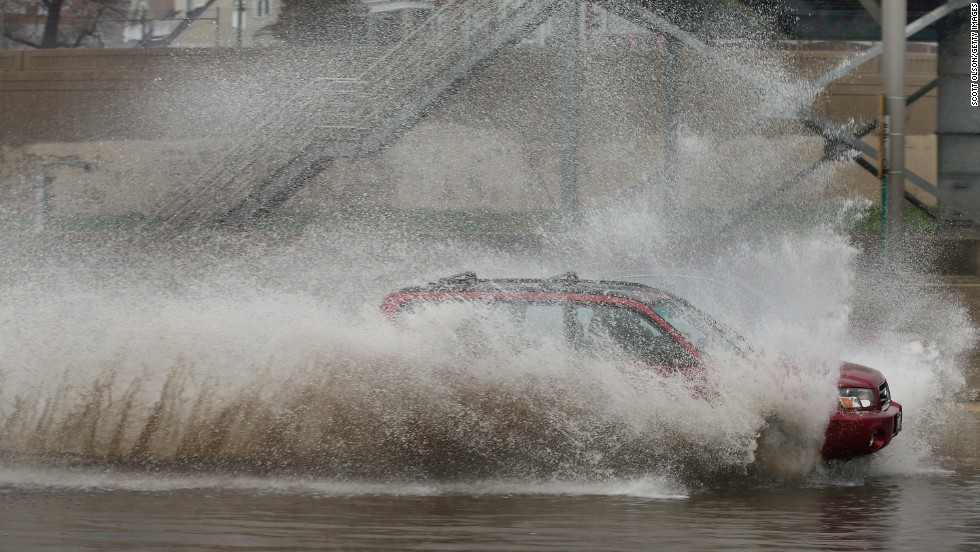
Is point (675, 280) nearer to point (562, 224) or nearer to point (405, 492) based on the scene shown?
point (405, 492)

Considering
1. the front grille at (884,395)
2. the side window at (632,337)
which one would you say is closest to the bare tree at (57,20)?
the side window at (632,337)

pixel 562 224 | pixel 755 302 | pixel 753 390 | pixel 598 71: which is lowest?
pixel 753 390

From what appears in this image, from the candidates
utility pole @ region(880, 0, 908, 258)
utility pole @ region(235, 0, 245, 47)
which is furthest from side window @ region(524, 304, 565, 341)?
utility pole @ region(235, 0, 245, 47)

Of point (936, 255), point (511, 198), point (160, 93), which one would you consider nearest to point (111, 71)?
point (160, 93)

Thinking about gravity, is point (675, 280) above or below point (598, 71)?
below

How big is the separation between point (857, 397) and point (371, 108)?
48.8ft

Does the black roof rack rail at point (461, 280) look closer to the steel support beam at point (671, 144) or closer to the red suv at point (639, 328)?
the red suv at point (639, 328)

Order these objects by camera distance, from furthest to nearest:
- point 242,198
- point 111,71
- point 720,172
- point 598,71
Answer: point 111,71 → point 598,71 → point 720,172 → point 242,198

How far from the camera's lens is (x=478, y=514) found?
306 inches

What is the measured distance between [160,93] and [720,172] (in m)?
16.5

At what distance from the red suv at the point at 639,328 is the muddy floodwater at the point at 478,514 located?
1.42ft

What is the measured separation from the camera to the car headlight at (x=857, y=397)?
9156 mm

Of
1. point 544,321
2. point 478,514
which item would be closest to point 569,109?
point 544,321

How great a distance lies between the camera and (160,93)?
3822 cm
